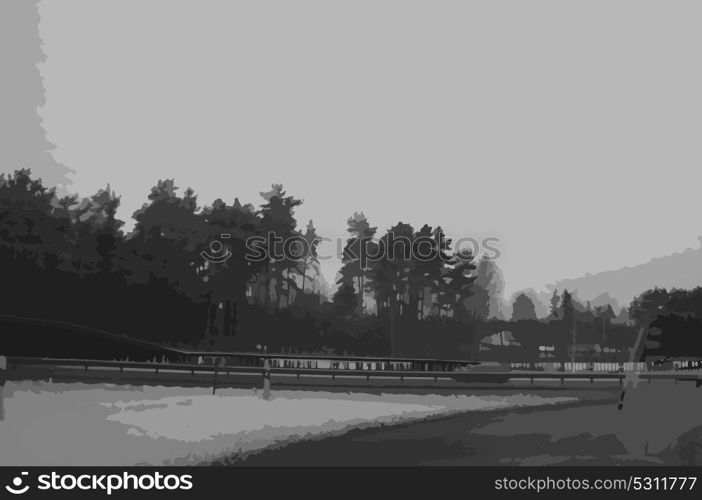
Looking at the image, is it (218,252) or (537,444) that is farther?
(218,252)

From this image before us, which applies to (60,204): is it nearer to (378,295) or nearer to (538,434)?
(378,295)

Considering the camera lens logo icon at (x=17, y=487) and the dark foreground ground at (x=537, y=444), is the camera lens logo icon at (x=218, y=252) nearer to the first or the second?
the dark foreground ground at (x=537, y=444)

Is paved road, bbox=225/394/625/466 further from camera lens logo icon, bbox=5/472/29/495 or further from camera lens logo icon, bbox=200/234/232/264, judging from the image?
camera lens logo icon, bbox=200/234/232/264

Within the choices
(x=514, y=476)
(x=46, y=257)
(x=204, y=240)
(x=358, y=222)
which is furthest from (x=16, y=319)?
(x=358, y=222)

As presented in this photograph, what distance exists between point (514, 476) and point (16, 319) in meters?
48.0

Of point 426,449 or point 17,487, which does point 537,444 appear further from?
point 17,487

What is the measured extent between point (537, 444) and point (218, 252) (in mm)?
75133

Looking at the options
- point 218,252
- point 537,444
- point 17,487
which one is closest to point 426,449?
point 537,444

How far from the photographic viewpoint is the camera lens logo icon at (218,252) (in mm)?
88875

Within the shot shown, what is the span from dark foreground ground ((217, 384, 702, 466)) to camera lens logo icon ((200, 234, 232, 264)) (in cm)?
6988

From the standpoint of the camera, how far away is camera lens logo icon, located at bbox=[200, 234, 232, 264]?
88875mm

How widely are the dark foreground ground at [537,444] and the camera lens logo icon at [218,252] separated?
229 ft

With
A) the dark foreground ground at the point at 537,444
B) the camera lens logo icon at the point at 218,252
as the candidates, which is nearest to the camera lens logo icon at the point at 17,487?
the dark foreground ground at the point at 537,444

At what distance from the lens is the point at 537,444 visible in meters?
16.7
